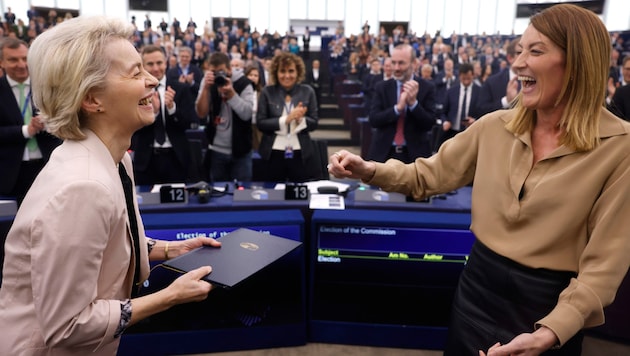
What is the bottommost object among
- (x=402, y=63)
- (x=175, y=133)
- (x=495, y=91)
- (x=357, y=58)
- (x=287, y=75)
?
(x=175, y=133)

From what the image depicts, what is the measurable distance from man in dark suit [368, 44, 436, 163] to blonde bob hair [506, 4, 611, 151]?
8.03ft

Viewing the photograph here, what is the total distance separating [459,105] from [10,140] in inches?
174

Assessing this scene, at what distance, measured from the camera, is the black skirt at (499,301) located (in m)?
1.20

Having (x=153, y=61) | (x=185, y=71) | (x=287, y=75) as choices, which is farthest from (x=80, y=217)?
(x=185, y=71)

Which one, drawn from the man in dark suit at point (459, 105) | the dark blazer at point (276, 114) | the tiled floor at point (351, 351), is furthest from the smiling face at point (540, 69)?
the man in dark suit at point (459, 105)

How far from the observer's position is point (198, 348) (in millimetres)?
2500

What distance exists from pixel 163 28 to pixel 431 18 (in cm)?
1557

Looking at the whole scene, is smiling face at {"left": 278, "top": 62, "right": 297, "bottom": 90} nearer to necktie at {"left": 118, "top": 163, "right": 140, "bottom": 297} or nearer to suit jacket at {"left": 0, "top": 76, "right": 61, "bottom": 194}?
suit jacket at {"left": 0, "top": 76, "right": 61, "bottom": 194}

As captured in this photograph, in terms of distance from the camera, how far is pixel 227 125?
3.80 meters

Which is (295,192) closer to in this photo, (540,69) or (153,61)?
(153,61)

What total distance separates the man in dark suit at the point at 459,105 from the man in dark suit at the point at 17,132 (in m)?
4.10

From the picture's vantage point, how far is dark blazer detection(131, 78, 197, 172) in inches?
132

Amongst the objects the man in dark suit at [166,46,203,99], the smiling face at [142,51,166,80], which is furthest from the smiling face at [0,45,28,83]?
the man in dark suit at [166,46,203,99]

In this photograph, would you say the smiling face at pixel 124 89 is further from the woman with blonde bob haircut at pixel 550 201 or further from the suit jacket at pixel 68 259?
the woman with blonde bob haircut at pixel 550 201
